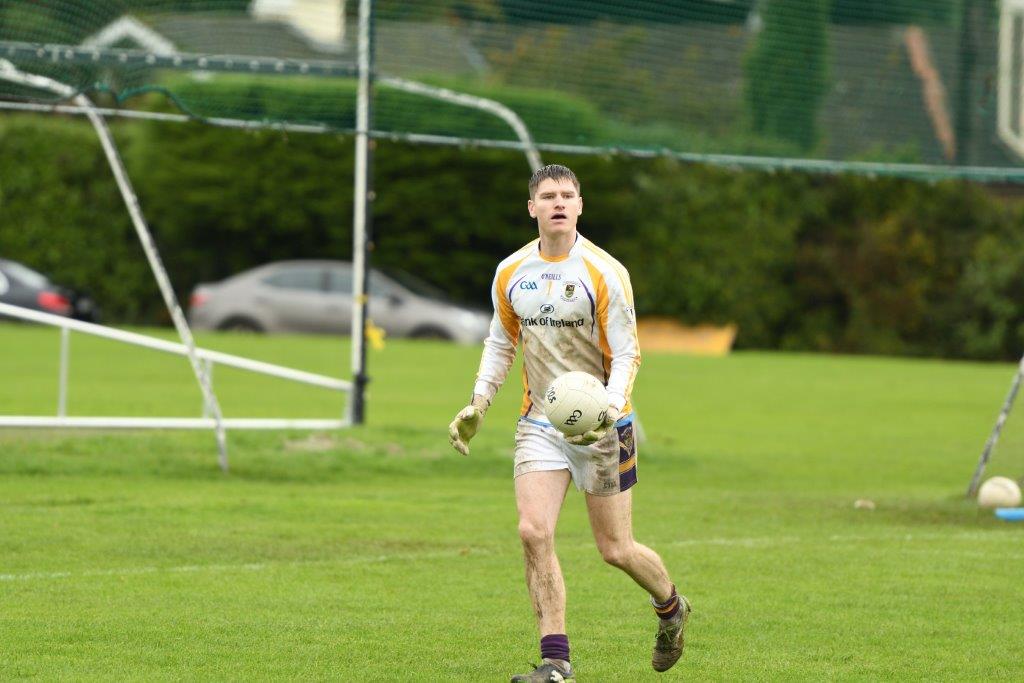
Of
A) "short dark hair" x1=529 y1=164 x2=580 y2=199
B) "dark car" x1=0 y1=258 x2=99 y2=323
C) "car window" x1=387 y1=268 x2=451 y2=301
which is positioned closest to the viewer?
"short dark hair" x1=529 y1=164 x2=580 y2=199

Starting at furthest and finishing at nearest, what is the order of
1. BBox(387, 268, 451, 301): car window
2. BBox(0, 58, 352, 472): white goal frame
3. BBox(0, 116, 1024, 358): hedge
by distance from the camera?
BBox(0, 116, 1024, 358): hedge, BBox(387, 268, 451, 301): car window, BBox(0, 58, 352, 472): white goal frame

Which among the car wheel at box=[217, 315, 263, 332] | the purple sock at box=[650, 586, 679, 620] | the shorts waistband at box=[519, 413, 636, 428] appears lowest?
the car wheel at box=[217, 315, 263, 332]

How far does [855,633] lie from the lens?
27.1 feet

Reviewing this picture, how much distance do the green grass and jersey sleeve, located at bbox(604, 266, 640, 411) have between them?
138cm

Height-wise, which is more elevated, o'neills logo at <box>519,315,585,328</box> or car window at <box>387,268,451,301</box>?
o'neills logo at <box>519,315,585,328</box>

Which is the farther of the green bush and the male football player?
the green bush

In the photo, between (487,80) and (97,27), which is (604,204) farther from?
(97,27)

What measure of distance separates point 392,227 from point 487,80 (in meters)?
13.0

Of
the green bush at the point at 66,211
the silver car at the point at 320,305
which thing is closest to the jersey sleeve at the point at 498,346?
the silver car at the point at 320,305

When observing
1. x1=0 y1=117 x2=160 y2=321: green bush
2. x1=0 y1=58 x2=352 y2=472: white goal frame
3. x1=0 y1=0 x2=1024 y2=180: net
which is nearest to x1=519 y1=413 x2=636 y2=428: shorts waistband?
x1=0 y1=58 x2=352 y2=472: white goal frame

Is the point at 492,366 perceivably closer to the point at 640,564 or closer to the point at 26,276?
the point at 640,564

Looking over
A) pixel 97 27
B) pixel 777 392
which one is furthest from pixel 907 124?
pixel 97 27

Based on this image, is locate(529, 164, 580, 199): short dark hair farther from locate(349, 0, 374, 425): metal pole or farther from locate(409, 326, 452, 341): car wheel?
locate(409, 326, 452, 341): car wheel

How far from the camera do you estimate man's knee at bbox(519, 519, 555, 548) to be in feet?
23.0
